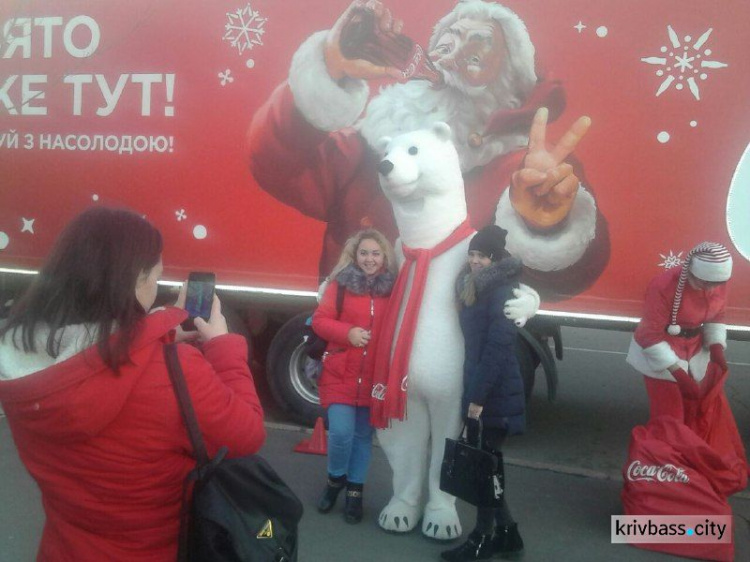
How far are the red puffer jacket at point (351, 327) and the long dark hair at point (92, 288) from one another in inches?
88.8

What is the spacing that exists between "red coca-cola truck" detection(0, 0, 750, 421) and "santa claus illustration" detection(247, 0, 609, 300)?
0.05ft

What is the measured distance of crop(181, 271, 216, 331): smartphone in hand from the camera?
79.9 inches

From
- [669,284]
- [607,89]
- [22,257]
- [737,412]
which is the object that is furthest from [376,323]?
[737,412]

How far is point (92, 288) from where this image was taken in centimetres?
176

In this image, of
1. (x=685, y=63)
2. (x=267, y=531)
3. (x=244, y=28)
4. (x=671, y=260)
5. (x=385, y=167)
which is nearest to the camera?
(x=267, y=531)

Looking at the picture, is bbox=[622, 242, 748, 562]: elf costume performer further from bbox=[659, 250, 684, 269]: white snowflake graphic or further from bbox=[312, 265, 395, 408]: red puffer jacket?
bbox=[312, 265, 395, 408]: red puffer jacket

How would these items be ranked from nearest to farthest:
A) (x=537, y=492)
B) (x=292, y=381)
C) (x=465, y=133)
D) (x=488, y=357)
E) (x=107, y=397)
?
(x=107, y=397), (x=488, y=357), (x=537, y=492), (x=465, y=133), (x=292, y=381)

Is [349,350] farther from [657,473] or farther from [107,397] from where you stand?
[107,397]

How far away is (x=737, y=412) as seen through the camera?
6828mm

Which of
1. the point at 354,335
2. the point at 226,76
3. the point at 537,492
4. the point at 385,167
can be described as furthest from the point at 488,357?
the point at 226,76

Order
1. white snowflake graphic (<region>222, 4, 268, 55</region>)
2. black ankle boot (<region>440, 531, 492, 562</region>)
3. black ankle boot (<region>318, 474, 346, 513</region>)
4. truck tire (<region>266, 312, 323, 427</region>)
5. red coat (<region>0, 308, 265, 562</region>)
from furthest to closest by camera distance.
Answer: truck tire (<region>266, 312, 323, 427</region>) → white snowflake graphic (<region>222, 4, 268, 55</region>) → black ankle boot (<region>318, 474, 346, 513</region>) → black ankle boot (<region>440, 531, 492, 562</region>) → red coat (<region>0, 308, 265, 562</region>)

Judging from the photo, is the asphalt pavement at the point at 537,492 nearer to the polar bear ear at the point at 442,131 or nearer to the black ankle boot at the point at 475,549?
the black ankle boot at the point at 475,549

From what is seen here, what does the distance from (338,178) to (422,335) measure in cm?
176

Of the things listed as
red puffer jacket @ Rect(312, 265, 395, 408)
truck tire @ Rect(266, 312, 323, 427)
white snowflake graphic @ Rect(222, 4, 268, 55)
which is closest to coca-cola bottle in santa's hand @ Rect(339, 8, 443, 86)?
white snowflake graphic @ Rect(222, 4, 268, 55)
